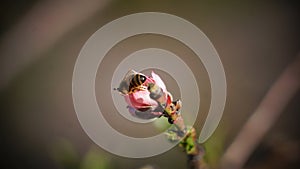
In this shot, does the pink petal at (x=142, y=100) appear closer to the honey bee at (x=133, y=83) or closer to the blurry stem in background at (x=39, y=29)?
the honey bee at (x=133, y=83)

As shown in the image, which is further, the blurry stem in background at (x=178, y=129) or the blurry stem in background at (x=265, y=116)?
the blurry stem in background at (x=265, y=116)

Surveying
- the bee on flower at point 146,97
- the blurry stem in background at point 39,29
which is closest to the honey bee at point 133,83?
the bee on flower at point 146,97

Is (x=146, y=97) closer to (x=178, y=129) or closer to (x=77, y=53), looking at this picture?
(x=178, y=129)

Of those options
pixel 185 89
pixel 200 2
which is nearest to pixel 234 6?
pixel 200 2

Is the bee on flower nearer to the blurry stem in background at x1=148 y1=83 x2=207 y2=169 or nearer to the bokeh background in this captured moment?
the blurry stem in background at x1=148 y1=83 x2=207 y2=169

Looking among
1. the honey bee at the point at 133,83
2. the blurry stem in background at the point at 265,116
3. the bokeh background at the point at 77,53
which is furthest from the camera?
the bokeh background at the point at 77,53

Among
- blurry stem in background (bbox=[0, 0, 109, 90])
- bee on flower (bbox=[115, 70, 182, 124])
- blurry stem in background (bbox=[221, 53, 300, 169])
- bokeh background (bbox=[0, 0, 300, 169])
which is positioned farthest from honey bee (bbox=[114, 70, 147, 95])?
blurry stem in background (bbox=[0, 0, 109, 90])
